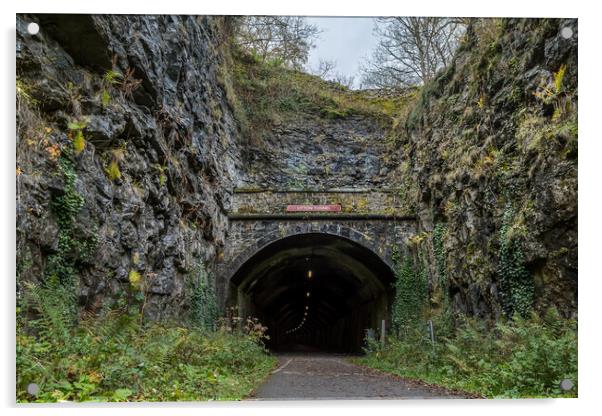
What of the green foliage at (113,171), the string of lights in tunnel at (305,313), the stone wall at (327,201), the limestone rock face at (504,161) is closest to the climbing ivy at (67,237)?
the green foliage at (113,171)

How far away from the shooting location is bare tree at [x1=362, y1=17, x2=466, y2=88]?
1511 centimetres

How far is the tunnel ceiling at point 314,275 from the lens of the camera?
17875 mm

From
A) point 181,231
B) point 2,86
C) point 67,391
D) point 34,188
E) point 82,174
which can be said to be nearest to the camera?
point 67,391

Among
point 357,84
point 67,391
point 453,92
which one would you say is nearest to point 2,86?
point 67,391

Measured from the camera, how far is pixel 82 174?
25.3 feet

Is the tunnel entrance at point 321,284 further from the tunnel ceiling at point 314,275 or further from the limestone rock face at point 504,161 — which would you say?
the limestone rock face at point 504,161

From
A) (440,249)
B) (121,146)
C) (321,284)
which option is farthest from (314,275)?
(121,146)

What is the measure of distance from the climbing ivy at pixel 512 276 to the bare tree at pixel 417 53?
6.51 meters

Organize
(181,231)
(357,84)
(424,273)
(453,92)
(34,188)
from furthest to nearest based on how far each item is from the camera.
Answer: (357,84)
(424,273)
(453,92)
(181,231)
(34,188)

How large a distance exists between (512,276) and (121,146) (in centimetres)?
759

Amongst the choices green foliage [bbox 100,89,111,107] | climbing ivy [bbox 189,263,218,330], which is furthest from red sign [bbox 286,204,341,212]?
green foliage [bbox 100,89,111,107]

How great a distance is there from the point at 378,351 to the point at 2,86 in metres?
12.7

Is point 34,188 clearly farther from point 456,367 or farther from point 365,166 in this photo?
point 365,166

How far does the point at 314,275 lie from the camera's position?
82.8ft
